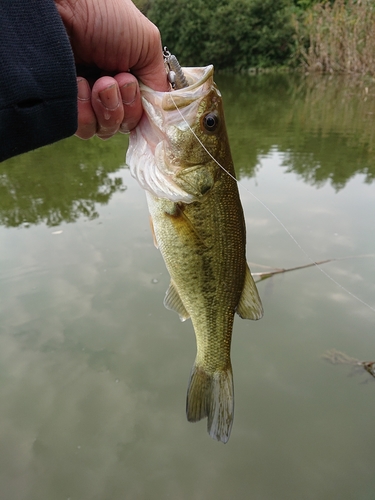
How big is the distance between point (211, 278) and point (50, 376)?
1758mm

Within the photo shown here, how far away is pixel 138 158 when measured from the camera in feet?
4.95

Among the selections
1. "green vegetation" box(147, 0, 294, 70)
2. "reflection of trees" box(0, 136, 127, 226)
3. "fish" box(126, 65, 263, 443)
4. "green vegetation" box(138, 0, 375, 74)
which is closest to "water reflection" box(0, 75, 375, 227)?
"reflection of trees" box(0, 136, 127, 226)

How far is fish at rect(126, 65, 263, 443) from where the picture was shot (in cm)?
144

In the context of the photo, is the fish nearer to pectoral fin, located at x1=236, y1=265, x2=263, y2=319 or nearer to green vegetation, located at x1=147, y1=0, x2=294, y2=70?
pectoral fin, located at x1=236, y1=265, x2=263, y2=319

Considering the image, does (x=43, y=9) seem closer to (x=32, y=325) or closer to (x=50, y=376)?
(x=50, y=376)

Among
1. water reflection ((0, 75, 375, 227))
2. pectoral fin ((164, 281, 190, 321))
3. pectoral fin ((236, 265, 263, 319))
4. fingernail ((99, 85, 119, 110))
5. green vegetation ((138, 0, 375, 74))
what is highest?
fingernail ((99, 85, 119, 110))

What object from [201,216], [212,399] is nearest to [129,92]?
[201,216]

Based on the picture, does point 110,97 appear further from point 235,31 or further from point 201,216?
point 235,31

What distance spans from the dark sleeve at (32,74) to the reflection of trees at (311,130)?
503 cm

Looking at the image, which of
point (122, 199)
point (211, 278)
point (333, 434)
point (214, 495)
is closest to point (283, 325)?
point (333, 434)

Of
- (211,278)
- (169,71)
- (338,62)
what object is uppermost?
(169,71)

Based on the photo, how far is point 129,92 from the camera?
1.33 meters

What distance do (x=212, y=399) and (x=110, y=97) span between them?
1264 millimetres

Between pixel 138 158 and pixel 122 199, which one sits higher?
pixel 138 158
